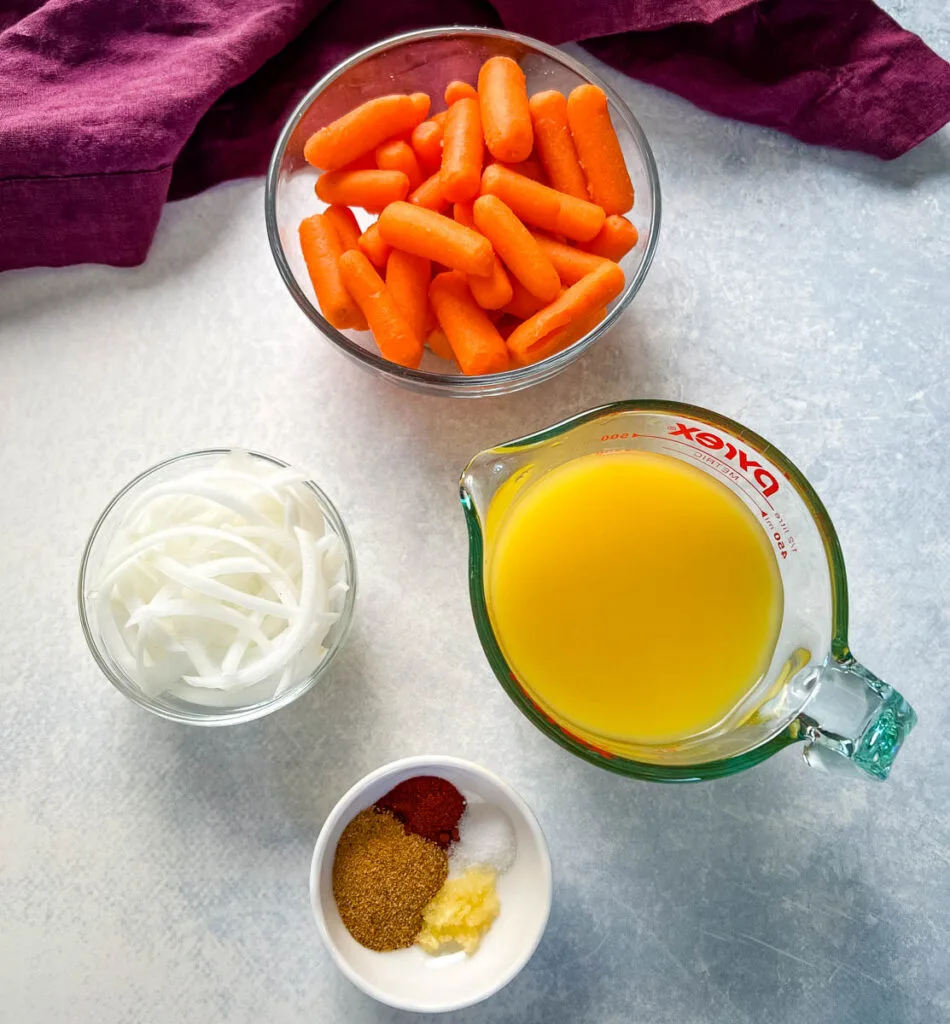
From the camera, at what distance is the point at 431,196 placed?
4.30ft

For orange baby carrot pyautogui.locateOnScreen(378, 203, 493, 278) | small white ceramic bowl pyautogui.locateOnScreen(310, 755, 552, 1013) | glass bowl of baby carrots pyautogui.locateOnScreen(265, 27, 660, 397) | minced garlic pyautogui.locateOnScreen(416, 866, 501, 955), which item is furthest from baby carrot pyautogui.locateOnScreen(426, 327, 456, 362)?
minced garlic pyautogui.locateOnScreen(416, 866, 501, 955)

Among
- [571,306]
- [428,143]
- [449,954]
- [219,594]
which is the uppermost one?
[428,143]

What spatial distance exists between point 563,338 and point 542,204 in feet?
0.56

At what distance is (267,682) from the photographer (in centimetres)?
129

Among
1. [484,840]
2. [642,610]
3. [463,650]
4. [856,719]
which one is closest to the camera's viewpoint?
[856,719]

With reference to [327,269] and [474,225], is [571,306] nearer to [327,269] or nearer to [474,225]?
[474,225]

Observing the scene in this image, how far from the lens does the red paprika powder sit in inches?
50.0

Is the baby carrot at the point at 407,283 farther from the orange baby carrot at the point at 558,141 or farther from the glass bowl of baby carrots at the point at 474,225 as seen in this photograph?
the orange baby carrot at the point at 558,141

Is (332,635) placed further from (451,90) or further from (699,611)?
(451,90)

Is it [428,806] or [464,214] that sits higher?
[464,214]

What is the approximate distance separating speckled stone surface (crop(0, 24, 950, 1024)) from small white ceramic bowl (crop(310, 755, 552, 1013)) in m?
0.11

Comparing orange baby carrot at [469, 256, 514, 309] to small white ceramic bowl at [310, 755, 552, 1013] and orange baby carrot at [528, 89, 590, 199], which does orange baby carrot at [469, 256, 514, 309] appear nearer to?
orange baby carrot at [528, 89, 590, 199]

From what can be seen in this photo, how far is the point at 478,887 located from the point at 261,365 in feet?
2.57

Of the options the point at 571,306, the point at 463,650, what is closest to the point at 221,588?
the point at 463,650
